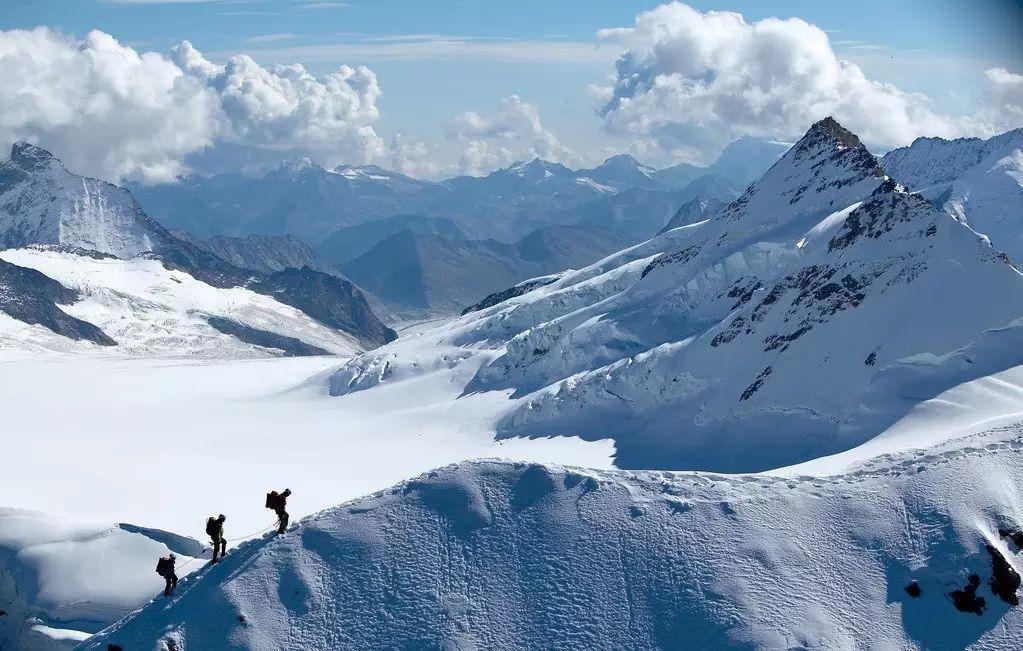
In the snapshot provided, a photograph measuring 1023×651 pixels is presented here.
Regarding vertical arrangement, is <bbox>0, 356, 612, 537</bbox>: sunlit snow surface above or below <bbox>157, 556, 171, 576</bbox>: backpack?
above

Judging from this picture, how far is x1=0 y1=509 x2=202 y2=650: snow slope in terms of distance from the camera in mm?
49188

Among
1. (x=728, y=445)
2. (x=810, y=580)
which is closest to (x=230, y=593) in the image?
(x=810, y=580)

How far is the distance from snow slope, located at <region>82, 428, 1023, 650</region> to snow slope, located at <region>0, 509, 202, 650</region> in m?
9.21

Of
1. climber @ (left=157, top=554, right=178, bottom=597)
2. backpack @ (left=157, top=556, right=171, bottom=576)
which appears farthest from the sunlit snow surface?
backpack @ (left=157, top=556, right=171, bottom=576)

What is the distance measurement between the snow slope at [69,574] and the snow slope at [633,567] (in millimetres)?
9211

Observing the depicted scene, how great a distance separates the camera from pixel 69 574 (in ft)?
171

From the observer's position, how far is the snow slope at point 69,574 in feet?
161

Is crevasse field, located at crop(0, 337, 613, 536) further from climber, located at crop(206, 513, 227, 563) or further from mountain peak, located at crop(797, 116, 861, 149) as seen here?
mountain peak, located at crop(797, 116, 861, 149)

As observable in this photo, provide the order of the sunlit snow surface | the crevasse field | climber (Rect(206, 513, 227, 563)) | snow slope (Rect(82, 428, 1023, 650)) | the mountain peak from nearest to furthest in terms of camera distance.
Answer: snow slope (Rect(82, 428, 1023, 650)), climber (Rect(206, 513, 227, 563)), the crevasse field, the sunlit snow surface, the mountain peak

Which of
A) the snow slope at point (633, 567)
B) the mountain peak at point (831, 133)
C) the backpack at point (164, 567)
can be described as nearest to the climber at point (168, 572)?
the backpack at point (164, 567)

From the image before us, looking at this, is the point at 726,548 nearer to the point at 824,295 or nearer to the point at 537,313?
the point at 824,295

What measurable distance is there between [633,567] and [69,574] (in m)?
30.1

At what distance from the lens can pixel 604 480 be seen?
44531mm

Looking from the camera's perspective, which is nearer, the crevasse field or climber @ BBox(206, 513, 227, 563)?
climber @ BBox(206, 513, 227, 563)
